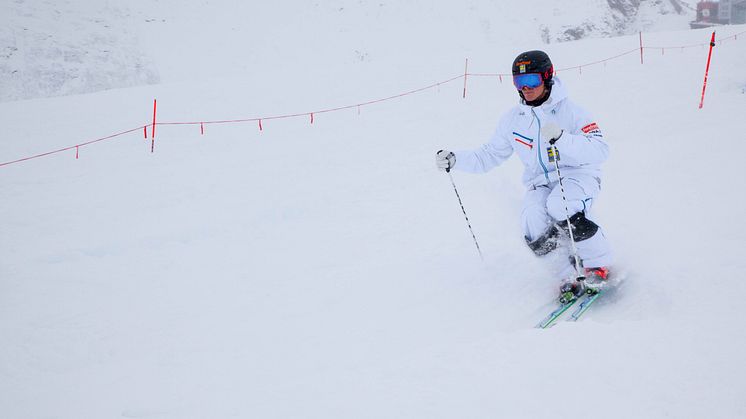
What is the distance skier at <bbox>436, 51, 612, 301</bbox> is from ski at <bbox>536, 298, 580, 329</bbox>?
60 millimetres

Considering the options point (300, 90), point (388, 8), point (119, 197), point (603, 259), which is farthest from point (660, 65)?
point (388, 8)

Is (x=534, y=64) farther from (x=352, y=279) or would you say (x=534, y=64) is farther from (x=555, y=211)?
(x=352, y=279)

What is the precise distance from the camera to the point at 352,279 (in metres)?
4.98

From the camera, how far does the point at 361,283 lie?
486 centimetres

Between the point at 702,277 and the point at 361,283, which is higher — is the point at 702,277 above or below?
above

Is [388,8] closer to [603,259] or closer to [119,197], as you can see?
[119,197]

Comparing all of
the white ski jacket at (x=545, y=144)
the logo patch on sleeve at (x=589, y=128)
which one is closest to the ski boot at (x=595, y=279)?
the white ski jacket at (x=545, y=144)

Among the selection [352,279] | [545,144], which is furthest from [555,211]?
[352,279]

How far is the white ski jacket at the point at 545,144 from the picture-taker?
386 centimetres

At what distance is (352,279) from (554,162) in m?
2.29

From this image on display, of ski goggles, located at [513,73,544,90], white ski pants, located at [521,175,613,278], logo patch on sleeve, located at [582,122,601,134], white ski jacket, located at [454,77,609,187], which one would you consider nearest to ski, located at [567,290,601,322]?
white ski pants, located at [521,175,613,278]

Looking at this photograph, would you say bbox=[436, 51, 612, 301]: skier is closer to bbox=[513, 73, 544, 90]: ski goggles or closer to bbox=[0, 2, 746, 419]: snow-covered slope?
bbox=[513, 73, 544, 90]: ski goggles

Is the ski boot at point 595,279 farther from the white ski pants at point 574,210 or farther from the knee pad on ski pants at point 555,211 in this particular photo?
the knee pad on ski pants at point 555,211

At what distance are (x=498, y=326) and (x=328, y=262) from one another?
7.53 ft
